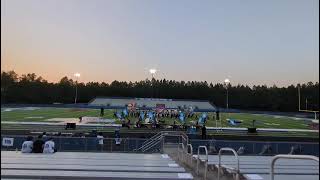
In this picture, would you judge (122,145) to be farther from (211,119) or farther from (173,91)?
(173,91)

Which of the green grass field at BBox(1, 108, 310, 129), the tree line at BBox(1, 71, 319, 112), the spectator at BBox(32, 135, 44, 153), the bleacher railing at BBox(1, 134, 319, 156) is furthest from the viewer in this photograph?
the tree line at BBox(1, 71, 319, 112)

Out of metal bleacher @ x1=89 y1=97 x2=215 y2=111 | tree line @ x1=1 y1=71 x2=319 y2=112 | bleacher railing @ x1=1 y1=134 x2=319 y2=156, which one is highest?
tree line @ x1=1 y1=71 x2=319 y2=112

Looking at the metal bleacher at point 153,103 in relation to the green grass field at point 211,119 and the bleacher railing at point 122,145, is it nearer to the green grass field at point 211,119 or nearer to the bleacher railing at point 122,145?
the green grass field at point 211,119

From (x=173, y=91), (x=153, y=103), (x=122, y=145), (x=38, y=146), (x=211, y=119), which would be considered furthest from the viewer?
(x=173, y=91)

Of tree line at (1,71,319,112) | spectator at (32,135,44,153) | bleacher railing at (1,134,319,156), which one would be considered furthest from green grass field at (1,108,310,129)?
Answer: spectator at (32,135,44,153)

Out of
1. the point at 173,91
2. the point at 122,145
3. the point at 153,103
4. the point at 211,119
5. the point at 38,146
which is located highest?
the point at 173,91

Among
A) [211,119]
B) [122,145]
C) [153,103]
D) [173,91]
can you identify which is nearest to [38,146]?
[122,145]

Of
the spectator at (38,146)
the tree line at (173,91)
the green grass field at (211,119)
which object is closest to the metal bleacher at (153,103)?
the green grass field at (211,119)

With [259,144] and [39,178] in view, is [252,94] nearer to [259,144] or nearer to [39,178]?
[259,144]

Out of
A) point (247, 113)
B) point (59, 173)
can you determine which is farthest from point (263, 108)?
point (59, 173)

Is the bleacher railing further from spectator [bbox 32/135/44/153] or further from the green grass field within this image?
the green grass field

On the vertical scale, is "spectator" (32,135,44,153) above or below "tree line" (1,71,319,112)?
below

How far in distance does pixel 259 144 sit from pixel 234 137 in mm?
12775

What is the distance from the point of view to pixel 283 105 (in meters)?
60.2
